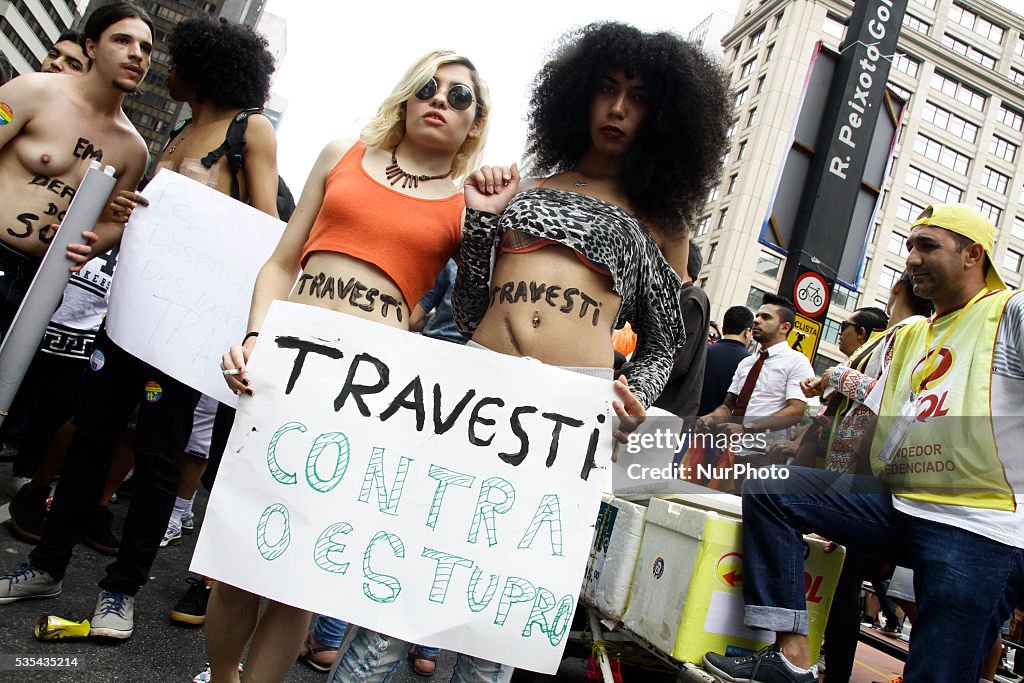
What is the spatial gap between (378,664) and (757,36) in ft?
185

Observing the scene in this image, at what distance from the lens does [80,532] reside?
8.95 feet

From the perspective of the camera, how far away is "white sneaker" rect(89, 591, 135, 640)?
2568 mm

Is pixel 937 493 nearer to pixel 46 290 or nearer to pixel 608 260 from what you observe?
pixel 608 260

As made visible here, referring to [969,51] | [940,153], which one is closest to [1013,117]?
[969,51]

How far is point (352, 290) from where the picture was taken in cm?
196

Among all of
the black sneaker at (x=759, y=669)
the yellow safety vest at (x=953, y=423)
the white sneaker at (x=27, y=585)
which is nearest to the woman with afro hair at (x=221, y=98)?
the white sneaker at (x=27, y=585)

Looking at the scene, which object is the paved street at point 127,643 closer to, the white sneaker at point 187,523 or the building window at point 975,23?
the white sneaker at point 187,523

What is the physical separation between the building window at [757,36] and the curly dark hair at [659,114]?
53532 millimetres

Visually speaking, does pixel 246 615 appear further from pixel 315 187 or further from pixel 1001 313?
pixel 1001 313

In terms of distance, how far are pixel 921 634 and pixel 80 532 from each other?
276 centimetres

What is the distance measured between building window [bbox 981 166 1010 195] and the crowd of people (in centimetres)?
5659

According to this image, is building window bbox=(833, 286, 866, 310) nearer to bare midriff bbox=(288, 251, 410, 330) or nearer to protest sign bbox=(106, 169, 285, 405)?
protest sign bbox=(106, 169, 285, 405)

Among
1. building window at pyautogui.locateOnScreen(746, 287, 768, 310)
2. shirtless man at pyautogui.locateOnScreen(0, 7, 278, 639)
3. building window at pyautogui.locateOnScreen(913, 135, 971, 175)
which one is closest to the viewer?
shirtless man at pyautogui.locateOnScreen(0, 7, 278, 639)

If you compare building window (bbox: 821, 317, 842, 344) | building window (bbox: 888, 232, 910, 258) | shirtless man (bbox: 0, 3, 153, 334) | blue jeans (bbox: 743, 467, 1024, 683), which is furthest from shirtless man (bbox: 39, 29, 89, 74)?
building window (bbox: 888, 232, 910, 258)
